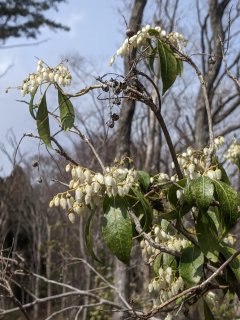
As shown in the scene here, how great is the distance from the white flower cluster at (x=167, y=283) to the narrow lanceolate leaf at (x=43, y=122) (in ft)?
2.06

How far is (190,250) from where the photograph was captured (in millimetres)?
1662

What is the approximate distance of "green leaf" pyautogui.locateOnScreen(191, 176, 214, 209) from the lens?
1392 mm

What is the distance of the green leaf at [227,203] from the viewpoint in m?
1.42

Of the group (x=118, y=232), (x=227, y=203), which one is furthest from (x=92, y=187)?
(x=227, y=203)

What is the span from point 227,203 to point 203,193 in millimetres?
74

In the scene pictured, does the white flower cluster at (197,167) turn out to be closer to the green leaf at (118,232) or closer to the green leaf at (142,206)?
the green leaf at (142,206)

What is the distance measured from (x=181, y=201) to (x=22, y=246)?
20.9m

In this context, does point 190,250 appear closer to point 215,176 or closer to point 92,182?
point 215,176

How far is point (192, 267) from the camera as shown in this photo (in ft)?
5.30

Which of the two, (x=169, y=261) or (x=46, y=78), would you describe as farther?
(x=169, y=261)

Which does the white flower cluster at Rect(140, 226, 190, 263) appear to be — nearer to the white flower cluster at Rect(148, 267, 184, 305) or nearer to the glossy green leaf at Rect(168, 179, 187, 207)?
the white flower cluster at Rect(148, 267, 184, 305)

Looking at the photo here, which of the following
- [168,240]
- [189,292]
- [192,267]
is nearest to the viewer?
[189,292]

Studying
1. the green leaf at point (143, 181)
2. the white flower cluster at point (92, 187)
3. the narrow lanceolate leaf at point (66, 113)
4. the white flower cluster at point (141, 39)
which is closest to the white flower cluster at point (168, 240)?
the green leaf at point (143, 181)

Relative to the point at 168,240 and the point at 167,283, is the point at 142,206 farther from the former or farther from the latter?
the point at 167,283
